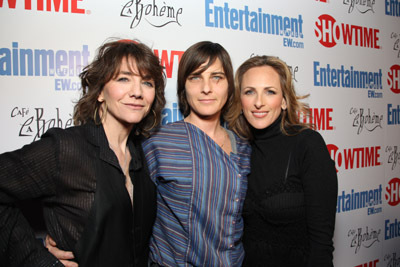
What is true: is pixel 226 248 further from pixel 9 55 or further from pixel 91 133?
pixel 9 55

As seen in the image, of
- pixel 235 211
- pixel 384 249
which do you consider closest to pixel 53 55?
pixel 235 211

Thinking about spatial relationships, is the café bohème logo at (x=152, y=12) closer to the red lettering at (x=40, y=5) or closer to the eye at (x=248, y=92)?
the red lettering at (x=40, y=5)

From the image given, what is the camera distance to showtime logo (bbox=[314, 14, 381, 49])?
7.36ft

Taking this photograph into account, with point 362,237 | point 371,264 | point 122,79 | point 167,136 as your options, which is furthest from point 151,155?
point 371,264

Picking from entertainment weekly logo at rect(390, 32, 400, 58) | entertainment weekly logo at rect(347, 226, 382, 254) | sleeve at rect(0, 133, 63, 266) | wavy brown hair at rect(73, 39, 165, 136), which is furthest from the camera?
entertainment weekly logo at rect(390, 32, 400, 58)

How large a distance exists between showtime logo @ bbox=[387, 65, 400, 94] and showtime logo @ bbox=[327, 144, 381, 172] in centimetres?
53

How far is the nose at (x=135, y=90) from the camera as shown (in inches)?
49.5

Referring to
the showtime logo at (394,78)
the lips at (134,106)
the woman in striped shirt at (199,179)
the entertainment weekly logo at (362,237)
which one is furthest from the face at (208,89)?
the showtime logo at (394,78)

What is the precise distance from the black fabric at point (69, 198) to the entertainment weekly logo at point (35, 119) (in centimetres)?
39

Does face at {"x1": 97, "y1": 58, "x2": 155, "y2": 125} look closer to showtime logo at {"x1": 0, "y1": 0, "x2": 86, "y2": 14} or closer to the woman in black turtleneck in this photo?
showtime logo at {"x1": 0, "y1": 0, "x2": 86, "y2": 14}

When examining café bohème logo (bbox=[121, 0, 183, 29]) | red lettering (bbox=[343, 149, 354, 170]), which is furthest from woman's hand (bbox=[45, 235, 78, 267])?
red lettering (bbox=[343, 149, 354, 170])

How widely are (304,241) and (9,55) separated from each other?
1.58 metres

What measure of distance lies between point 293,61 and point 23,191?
1.77 metres

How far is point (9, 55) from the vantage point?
1406mm
